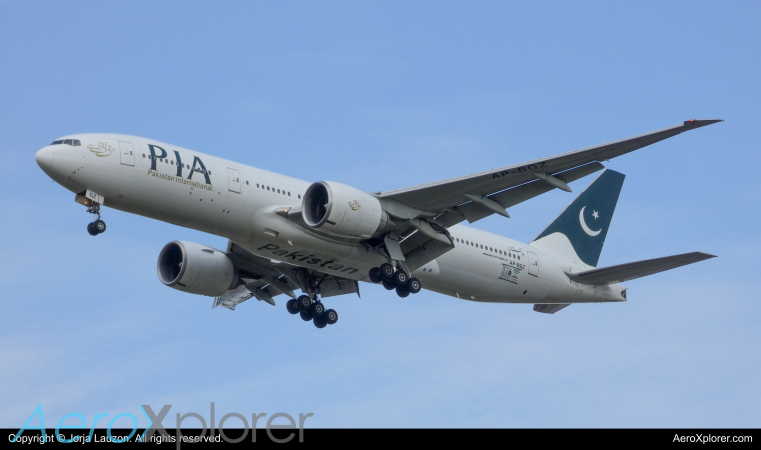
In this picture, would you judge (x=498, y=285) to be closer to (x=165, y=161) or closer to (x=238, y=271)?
(x=238, y=271)

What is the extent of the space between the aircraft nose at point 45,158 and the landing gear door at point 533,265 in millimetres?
17906

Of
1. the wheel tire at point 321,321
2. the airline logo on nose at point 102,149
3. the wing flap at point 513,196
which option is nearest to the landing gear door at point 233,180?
the airline logo on nose at point 102,149

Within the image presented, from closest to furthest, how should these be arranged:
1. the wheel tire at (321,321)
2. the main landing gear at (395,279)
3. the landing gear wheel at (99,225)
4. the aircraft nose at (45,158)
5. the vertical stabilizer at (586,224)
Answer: the aircraft nose at (45,158), the landing gear wheel at (99,225), the main landing gear at (395,279), the wheel tire at (321,321), the vertical stabilizer at (586,224)

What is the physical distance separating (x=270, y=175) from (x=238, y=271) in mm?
6309

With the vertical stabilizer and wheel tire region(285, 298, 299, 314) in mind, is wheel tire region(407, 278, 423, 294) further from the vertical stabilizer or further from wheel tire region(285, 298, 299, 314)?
the vertical stabilizer

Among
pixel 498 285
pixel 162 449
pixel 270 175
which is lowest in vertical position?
pixel 162 449

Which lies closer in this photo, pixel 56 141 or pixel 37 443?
pixel 37 443

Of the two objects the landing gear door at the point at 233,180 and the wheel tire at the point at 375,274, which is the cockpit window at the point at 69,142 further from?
the wheel tire at the point at 375,274

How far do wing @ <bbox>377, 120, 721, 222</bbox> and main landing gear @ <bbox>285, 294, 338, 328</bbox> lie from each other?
6674mm

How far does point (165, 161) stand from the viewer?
31.0 meters

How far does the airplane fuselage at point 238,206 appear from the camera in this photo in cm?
3034

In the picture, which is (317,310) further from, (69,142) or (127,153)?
(69,142)

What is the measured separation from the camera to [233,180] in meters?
32.0

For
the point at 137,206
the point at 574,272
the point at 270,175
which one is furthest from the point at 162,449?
the point at 574,272
